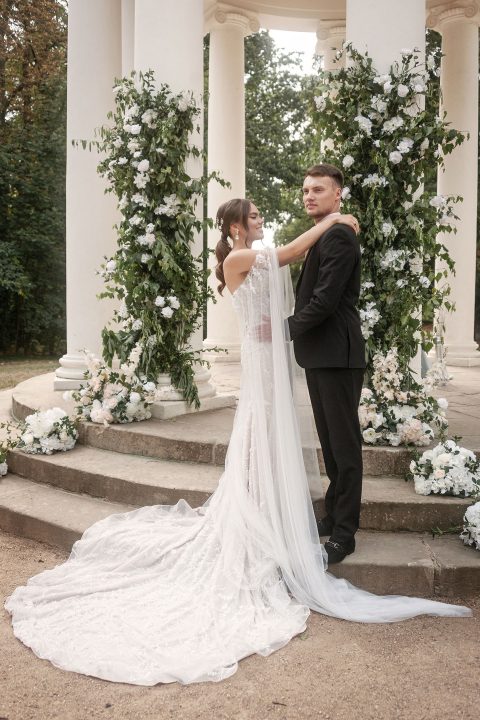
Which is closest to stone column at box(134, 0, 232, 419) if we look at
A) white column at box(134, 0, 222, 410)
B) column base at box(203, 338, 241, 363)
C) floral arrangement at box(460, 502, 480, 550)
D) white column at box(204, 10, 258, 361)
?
white column at box(134, 0, 222, 410)

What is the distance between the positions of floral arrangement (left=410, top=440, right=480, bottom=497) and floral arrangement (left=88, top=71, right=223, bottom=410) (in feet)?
10.2

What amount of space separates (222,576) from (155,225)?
4.13 m

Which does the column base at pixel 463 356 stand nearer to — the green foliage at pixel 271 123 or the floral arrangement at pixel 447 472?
the floral arrangement at pixel 447 472

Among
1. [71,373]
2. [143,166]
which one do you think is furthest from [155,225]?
[71,373]

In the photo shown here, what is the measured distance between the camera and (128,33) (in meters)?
10.5

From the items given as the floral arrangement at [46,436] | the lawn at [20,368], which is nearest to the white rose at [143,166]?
the floral arrangement at [46,436]

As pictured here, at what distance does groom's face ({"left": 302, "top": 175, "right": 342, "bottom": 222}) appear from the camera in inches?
201

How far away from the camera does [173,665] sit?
13.3 ft

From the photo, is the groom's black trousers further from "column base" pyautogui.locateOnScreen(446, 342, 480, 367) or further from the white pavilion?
"column base" pyautogui.locateOnScreen(446, 342, 480, 367)

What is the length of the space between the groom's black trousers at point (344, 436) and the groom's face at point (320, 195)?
1207mm

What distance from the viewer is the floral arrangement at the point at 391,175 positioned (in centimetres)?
658

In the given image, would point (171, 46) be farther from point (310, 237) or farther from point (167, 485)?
point (167, 485)

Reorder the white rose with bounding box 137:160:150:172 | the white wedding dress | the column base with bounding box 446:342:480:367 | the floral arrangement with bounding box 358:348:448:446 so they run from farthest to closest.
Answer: the column base with bounding box 446:342:480:367 → the white rose with bounding box 137:160:150:172 → the floral arrangement with bounding box 358:348:448:446 → the white wedding dress

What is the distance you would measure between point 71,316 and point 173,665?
6.97 meters
